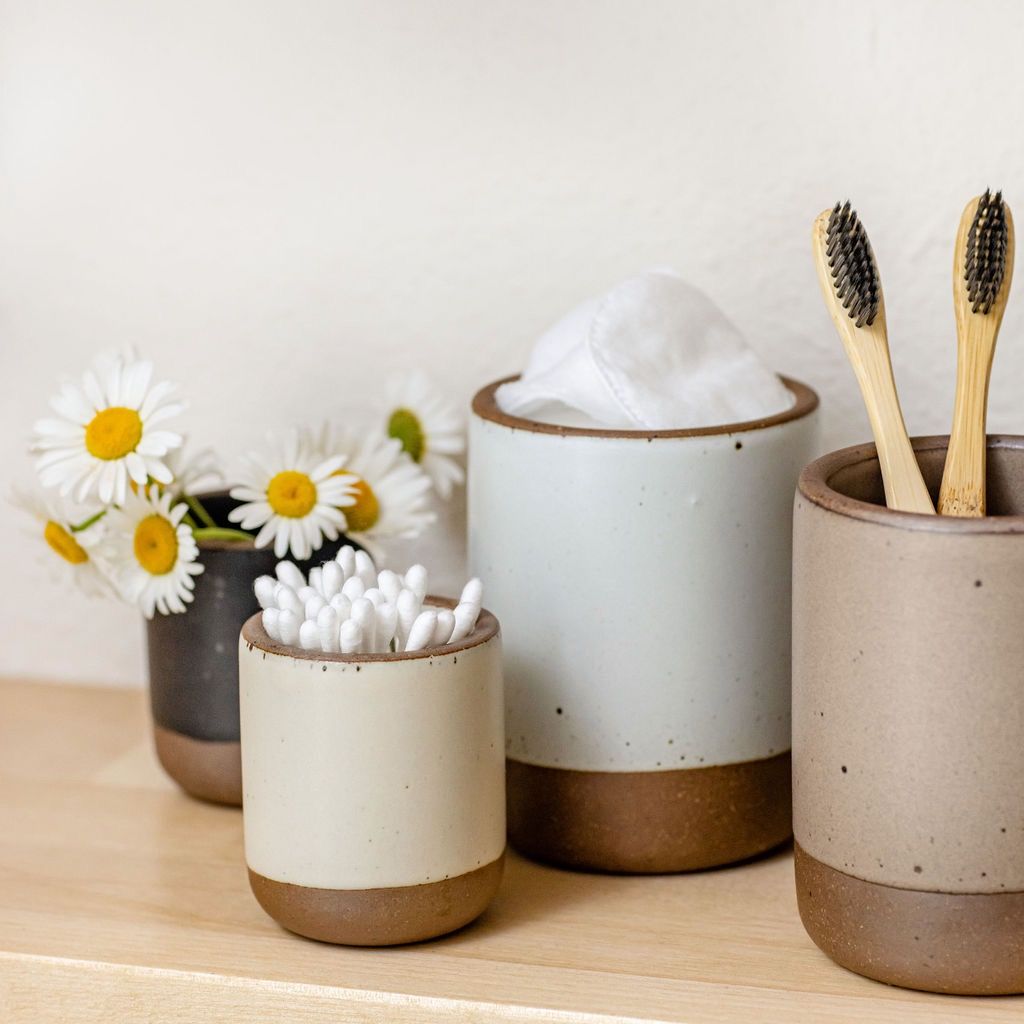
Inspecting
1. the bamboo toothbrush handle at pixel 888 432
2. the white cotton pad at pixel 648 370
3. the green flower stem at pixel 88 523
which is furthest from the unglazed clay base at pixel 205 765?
the bamboo toothbrush handle at pixel 888 432

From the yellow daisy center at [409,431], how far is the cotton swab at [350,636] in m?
0.21

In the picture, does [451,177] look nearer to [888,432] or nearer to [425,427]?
[425,427]

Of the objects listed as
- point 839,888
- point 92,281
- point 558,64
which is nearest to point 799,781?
point 839,888

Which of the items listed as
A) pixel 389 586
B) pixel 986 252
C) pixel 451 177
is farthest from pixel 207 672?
pixel 986 252

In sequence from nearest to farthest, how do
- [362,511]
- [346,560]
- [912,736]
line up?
[912,736], [346,560], [362,511]

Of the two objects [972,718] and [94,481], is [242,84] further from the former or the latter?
[972,718]

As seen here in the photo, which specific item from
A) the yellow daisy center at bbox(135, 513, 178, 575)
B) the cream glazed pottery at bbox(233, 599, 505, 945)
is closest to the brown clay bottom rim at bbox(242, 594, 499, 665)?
the cream glazed pottery at bbox(233, 599, 505, 945)

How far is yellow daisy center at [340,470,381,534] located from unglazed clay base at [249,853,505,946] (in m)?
0.19

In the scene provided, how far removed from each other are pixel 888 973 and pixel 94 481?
37cm

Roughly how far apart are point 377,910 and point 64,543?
24 centimetres

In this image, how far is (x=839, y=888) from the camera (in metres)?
0.51

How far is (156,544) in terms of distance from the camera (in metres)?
0.66

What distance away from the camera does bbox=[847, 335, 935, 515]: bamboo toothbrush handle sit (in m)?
0.52

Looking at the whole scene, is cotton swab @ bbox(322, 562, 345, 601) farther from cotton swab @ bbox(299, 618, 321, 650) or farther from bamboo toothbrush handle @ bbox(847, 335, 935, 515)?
bamboo toothbrush handle @ bbox(847, 335, 935, 515)
